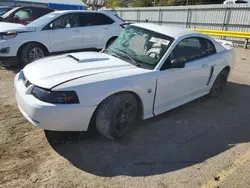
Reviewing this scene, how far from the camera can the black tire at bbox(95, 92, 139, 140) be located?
3.05 m

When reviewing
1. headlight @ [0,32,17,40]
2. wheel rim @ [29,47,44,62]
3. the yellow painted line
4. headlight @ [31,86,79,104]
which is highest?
headlight @ [0,32,17,40]

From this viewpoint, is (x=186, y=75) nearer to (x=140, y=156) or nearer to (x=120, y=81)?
(x=120, y=81)

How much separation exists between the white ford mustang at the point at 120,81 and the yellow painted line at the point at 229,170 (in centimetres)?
130

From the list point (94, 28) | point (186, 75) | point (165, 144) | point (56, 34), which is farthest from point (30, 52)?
point (165, 144)

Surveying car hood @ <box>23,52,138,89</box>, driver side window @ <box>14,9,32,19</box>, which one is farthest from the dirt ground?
driver side window @ <box>14,9,32,19</box>

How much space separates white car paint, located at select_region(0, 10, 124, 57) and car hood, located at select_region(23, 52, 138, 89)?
→ 11.2ft

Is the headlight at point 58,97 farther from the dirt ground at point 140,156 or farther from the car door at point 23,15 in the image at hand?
the car door at point 23,15

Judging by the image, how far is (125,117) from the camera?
3336mm

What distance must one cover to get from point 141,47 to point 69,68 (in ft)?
4.30

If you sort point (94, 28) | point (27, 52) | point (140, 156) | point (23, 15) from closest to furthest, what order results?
1. point (140, 156)
2. point (27, 52)
3. point (94, 28)
4. point (23, 15)

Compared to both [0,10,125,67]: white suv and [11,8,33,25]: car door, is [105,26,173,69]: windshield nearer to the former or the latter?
[0,10,125,67]: white suv

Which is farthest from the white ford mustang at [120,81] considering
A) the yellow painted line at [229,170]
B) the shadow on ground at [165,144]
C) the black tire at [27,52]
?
the black tire at [27,52]

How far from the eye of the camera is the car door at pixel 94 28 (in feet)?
25.5

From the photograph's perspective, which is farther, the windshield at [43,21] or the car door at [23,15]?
the car door at [23,15]
